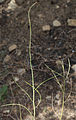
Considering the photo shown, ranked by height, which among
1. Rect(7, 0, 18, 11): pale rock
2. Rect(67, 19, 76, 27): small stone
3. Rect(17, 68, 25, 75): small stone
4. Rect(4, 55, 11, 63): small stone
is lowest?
Rect(17, 68, 25, 75): small stone

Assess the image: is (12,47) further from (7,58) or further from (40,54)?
(40,54)

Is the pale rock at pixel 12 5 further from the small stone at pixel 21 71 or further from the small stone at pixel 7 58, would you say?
the small stone at pixel 21 71

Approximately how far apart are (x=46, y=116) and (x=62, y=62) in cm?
42

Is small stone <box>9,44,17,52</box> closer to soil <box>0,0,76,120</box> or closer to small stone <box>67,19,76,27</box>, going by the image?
soil <box>0,0,76,120</box>

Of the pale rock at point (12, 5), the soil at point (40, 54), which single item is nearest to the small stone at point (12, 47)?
the soil at point (40, 54)

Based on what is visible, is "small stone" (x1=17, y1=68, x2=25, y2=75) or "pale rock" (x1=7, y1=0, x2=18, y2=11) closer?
"small stone" (x1=17, y1=68, x2=25, y2=75)

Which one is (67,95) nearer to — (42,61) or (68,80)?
(68,80)

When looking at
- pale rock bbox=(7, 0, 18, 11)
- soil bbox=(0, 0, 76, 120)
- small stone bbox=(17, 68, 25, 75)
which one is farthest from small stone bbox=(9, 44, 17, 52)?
pale rock bbox=(7, 0, 18, 11)

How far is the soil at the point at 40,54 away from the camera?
3.73 ft

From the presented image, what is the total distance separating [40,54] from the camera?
133 centimetres

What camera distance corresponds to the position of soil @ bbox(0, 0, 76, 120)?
114 centimetres

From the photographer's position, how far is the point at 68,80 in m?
1.19

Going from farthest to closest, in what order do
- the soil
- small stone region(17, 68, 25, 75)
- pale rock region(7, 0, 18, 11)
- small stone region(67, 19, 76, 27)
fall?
pale rock region(7, 0, 18, 11) → small stone region(67, 19, 76, 27) → small stone region(17, 68, 25, 75) → the soil

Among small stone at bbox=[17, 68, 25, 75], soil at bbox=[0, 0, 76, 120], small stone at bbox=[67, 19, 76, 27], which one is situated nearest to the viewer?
soil at bbox=[0, 0, 76, 120]
